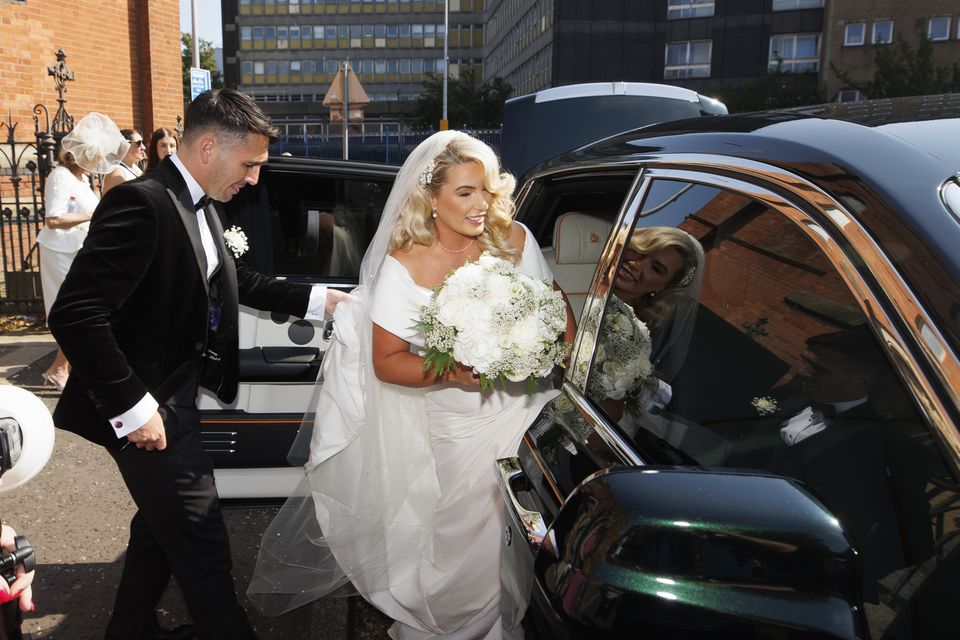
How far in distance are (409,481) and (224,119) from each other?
148 cm

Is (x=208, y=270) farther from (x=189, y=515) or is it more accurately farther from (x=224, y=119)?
(x=189, y=515)

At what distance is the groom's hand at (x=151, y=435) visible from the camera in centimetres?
253

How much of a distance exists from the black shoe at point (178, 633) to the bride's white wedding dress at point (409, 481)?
27 cm

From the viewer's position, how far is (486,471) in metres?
2.88

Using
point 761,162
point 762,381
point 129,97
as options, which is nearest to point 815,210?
point 761,162

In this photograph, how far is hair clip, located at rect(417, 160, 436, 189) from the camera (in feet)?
9.84

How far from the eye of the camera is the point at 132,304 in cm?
257

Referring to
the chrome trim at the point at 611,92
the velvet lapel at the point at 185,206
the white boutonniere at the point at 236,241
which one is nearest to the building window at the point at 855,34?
the chrome trim at the point at 611,92

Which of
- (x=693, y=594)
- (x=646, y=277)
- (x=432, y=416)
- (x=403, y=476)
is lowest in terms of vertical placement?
(x=403, y=476)

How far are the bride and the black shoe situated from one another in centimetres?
28

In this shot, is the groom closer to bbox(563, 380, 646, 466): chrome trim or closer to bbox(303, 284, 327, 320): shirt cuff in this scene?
bbox(303, 284, 327, 320): shirt cuff

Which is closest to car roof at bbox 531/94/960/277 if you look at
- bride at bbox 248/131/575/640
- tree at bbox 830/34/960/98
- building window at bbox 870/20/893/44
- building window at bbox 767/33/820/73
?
bride at bbox 248/131/575/640

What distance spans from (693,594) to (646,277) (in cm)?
101

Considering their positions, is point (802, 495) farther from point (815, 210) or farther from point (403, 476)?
point (403, 476)
